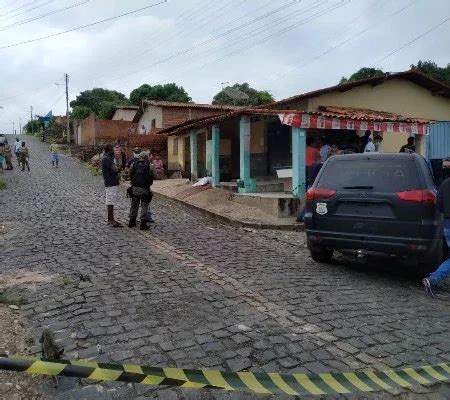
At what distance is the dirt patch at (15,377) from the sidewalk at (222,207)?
702 cm

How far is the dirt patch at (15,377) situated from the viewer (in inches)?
129

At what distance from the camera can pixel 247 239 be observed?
9.45 meters

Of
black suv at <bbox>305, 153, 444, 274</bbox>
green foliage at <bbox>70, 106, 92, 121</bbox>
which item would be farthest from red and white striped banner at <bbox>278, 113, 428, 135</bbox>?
green foliage at <bbox>70, 106, 92, 121</bbox>

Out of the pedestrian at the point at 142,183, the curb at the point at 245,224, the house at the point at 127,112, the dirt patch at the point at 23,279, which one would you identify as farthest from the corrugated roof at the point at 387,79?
the house at the point at 127,112

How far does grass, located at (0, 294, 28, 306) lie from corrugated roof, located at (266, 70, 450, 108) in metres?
11.8

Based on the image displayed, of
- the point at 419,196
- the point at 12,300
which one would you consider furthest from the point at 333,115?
the point at 12,300

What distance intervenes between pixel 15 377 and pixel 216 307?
6.84 ft

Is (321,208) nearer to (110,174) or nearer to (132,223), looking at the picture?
(132,223)

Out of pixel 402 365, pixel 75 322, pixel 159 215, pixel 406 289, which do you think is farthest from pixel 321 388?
pixel 159 215

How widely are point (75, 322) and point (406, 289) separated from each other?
13.5 feet

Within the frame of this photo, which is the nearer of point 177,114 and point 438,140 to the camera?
point 438,140

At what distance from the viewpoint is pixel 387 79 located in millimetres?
17781

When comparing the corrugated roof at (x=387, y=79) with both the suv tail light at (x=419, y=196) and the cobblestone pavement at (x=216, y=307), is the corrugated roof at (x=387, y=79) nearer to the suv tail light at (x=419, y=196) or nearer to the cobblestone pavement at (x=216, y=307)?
the cobblestone pavement at (x=216, y=307)

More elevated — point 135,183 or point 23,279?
point 135,183
